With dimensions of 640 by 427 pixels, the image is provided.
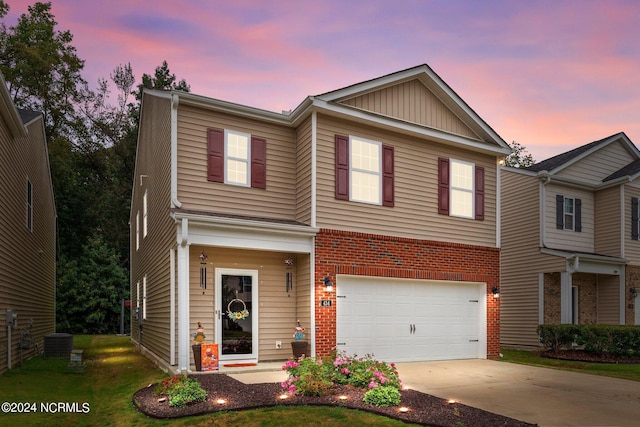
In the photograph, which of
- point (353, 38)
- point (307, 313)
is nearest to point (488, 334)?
point (307, 313)

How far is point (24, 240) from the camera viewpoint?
13734 mm

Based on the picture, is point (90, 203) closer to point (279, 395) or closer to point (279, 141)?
point (279, 141)

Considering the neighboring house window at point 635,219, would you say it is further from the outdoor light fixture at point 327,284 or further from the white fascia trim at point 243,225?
the white fascia trim at point 243,225

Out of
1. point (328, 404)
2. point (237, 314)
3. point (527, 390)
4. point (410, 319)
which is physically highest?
point (237, 314)

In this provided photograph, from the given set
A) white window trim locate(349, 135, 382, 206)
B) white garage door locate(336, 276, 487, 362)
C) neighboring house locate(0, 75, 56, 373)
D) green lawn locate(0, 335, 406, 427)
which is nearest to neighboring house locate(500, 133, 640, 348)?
white garage door locate(336, 276, 487, 362)

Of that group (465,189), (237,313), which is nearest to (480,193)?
(465,189)

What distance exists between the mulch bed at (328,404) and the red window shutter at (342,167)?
524cm

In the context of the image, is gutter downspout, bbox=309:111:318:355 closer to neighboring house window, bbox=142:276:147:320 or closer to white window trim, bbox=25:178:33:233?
neighboring house window, bbox=142:276:147:320

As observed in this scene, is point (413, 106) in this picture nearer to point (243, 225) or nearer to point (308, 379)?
point (243, 225)

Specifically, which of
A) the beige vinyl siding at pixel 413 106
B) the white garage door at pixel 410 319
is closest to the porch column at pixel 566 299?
the white garage door at pixel 410 319

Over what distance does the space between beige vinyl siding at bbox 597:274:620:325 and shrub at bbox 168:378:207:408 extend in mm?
16918

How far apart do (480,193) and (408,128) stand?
332cm

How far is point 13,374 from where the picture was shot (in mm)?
10633

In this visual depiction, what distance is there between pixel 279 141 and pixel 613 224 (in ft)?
46.6
